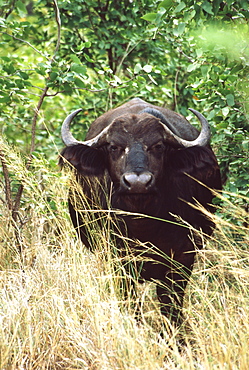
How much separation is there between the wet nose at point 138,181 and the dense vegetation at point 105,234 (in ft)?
1.55

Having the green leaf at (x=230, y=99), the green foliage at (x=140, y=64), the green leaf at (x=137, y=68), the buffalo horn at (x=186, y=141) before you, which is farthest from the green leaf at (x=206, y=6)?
the green leaf at (x=137, y=68)

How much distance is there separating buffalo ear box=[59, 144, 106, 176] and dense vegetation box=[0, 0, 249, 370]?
0.48ft

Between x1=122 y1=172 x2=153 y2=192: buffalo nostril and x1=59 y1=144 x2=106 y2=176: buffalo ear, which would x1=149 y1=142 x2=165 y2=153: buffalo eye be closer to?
x1=122 y1=172 x2=153 y2=192: buffalo nostril

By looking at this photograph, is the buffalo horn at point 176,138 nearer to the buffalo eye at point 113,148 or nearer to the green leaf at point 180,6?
the buffalo eye at point 113,148

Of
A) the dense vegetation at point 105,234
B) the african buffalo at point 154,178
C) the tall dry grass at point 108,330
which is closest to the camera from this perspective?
the tall dry grass at point 108,330

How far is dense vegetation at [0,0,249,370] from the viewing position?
8.68 ft

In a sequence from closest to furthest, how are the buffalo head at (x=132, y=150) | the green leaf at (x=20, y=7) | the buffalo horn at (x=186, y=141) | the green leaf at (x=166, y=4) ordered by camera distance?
1. the green leaf at (x=166, y=4)
2. the buffalo head at (x=132, y=150)
3. the buffalo horn at (x=186, y=141)
4. the green leaf at (x=20, y=7)

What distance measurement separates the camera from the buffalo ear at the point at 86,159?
416 cm

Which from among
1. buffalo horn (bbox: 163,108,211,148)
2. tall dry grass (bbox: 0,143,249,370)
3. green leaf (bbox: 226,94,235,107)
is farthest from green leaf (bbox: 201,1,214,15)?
tall dry grass (bbox: 0,143,249,370)

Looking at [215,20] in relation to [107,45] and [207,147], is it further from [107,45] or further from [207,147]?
[107,45]

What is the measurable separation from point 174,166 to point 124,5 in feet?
9.50

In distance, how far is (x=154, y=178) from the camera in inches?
139

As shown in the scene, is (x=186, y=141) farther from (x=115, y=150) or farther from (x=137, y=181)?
(x=137, y=181)

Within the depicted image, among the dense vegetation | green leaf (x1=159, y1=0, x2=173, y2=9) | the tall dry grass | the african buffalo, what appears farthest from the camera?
the african buffalo
